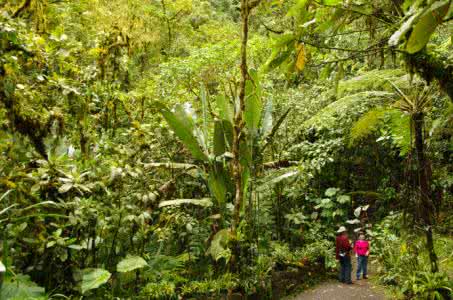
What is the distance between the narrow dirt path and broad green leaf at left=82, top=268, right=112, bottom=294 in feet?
11.9

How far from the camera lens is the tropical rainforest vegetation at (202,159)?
3.36 m

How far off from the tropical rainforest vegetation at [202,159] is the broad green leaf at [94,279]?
2 cm

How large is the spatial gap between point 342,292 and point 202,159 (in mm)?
3280

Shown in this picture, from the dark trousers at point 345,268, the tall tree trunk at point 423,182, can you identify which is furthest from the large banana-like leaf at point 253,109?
the dark trousers at point 345,268

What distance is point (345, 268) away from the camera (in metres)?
7.37

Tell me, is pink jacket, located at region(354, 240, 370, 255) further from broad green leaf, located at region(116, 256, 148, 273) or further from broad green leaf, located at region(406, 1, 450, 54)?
broad green leaf, located at region(406, 1, 450, 54)

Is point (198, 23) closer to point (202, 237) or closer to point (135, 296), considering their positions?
point (202, 237)

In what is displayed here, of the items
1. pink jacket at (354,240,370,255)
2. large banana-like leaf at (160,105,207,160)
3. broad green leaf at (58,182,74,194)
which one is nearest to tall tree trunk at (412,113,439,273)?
pink jacket at (354,240,370,255)

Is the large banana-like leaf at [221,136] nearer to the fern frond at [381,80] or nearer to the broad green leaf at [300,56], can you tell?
the fern frond at [381,80]

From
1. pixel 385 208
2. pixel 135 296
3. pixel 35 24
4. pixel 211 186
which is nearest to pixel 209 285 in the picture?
pixel 135 296

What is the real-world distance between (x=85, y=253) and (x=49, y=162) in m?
1.15

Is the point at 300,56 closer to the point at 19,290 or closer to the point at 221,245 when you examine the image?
the point at 19,290

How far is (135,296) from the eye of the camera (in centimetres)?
462

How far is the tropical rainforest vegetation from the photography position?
132 inches
